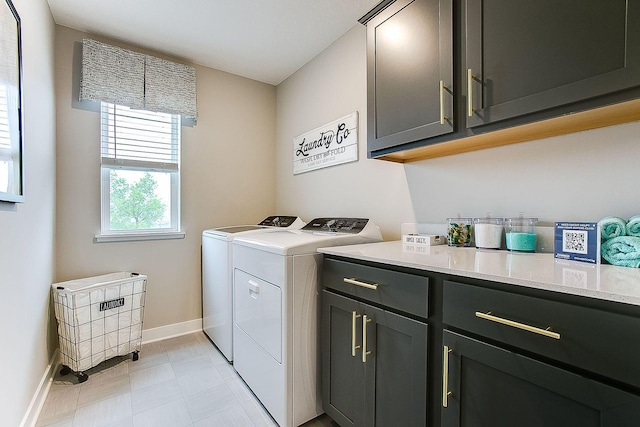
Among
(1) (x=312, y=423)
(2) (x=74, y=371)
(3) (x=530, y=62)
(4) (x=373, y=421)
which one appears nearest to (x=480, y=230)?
(3) (x=530, y=62)

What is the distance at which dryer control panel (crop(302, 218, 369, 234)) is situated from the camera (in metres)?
1.87

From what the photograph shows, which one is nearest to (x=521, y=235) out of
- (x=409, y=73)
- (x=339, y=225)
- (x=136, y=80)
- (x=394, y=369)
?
(x=394, y=369)

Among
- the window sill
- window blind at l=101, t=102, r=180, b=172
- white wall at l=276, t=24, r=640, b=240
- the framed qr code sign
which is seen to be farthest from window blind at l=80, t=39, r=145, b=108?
the framed qr code sign

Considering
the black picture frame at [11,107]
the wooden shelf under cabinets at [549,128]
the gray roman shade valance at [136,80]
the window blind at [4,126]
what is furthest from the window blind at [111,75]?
the wooden shelf under cabinets at [549,128]

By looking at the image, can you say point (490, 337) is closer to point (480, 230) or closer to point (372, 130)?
point (480, 230)

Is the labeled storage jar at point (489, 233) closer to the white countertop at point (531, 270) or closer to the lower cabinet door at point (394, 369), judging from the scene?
the white countertop at point (531, 270)

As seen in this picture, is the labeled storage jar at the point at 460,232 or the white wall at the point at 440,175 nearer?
the white wall at the point at 440,175

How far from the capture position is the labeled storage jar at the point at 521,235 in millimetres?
1276

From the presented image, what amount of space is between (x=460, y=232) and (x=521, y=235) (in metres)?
0.28

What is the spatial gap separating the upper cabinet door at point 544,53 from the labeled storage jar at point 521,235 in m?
0.51

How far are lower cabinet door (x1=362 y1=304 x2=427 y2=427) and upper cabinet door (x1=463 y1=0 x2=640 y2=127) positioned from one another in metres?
0.88

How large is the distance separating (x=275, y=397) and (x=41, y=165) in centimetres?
196

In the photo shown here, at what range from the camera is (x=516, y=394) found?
798 mm

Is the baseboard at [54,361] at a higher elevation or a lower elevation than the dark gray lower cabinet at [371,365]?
lower
